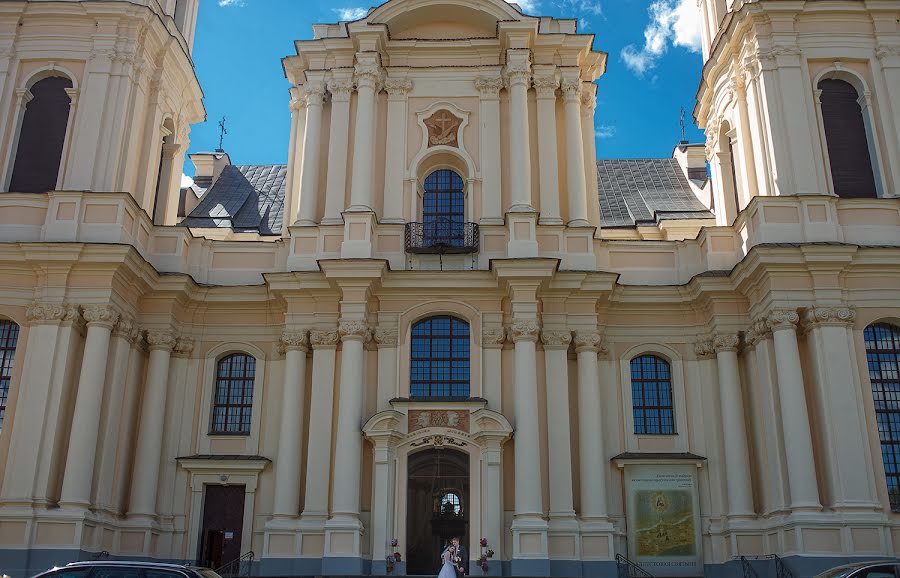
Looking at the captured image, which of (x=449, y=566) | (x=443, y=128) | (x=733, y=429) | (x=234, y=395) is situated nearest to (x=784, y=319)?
(x=733, y=429)

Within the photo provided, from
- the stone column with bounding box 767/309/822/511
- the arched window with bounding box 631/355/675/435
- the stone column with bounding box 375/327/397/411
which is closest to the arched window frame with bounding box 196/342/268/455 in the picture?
the stone column with bounding box 375/327/397/411

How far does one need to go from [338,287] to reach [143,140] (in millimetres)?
6845

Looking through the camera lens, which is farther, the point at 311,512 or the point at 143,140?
the point at 143,140

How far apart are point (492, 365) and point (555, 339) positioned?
155 cm

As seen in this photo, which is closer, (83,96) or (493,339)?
(493,339)

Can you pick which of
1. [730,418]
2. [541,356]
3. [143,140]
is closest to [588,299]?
[541,356]

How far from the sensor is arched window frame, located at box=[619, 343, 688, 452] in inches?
827

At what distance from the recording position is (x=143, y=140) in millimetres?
23078

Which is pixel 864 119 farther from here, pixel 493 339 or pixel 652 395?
pixel 493 339

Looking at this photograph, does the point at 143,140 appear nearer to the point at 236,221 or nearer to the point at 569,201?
the point at 236,221

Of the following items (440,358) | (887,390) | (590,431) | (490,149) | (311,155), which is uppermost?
(490,149)

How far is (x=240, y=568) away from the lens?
65.7 ft

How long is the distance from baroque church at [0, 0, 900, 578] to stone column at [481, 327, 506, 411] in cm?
6

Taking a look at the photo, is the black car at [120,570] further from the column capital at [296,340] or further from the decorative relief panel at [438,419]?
the column capital at [296,340]
